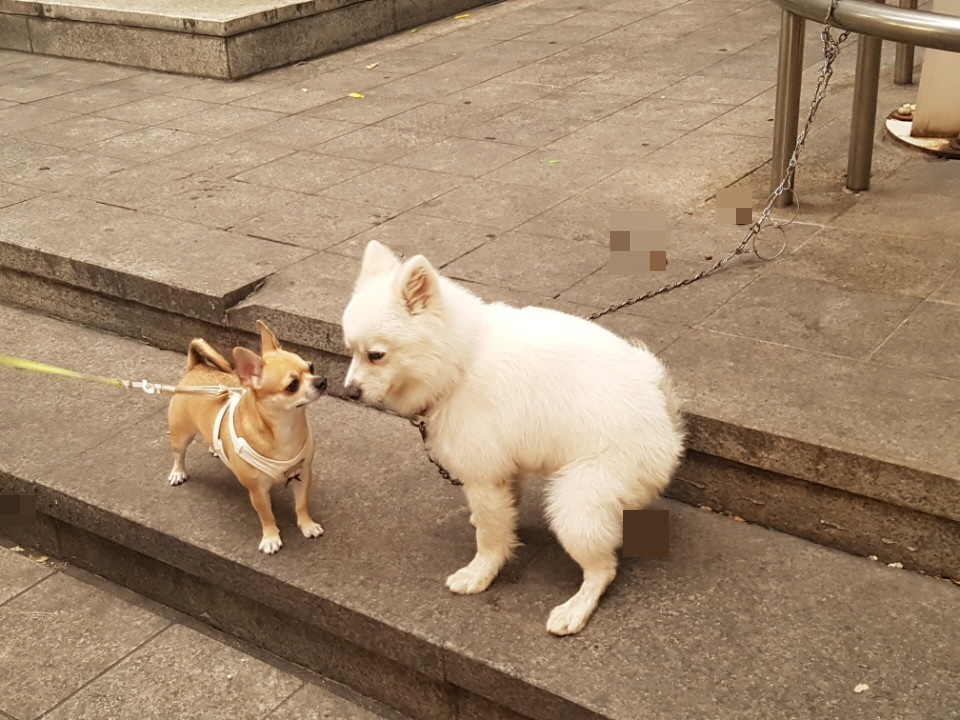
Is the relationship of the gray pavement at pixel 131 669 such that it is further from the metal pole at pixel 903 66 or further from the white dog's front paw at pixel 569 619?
the metal pole at pixel 903 66

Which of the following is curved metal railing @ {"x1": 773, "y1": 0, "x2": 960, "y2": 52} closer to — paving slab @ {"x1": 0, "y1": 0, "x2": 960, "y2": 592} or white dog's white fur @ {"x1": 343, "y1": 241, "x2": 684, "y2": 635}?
paving slab @ {"x1": 0, "y1": 0, "x2": 960, "y2": 592}

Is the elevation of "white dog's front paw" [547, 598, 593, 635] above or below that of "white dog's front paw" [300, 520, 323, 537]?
above

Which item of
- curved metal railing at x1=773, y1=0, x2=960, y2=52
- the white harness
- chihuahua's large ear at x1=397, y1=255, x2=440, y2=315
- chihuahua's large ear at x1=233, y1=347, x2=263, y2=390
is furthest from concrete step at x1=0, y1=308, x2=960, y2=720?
curved metal railing at x1=773, y1=0, x2=960, y2=52

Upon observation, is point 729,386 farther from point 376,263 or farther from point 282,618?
point 282,618

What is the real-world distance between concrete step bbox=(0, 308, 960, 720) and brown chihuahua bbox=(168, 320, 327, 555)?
190 mm

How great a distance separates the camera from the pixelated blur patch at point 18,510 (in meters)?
4.30

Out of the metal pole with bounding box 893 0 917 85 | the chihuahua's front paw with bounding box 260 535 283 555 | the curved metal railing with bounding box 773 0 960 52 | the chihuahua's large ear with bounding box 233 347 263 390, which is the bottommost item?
the chihuahua's front paw with bounding box 260 535 283 555

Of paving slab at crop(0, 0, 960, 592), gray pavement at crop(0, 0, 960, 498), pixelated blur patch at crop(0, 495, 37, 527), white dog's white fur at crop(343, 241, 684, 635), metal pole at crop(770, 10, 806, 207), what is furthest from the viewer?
metal pole at crop(770, 10, 806, 207)

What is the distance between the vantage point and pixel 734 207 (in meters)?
5.39

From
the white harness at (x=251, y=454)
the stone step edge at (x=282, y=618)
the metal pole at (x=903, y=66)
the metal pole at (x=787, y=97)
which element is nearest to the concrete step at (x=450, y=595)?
the stone step edge at (x=282, y=618)

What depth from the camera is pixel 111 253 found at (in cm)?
536

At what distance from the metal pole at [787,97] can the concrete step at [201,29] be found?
4529 millimetres

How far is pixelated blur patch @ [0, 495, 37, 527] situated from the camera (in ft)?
14.1

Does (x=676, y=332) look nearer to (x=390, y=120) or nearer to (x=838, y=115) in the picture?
(x=838, y=115)
